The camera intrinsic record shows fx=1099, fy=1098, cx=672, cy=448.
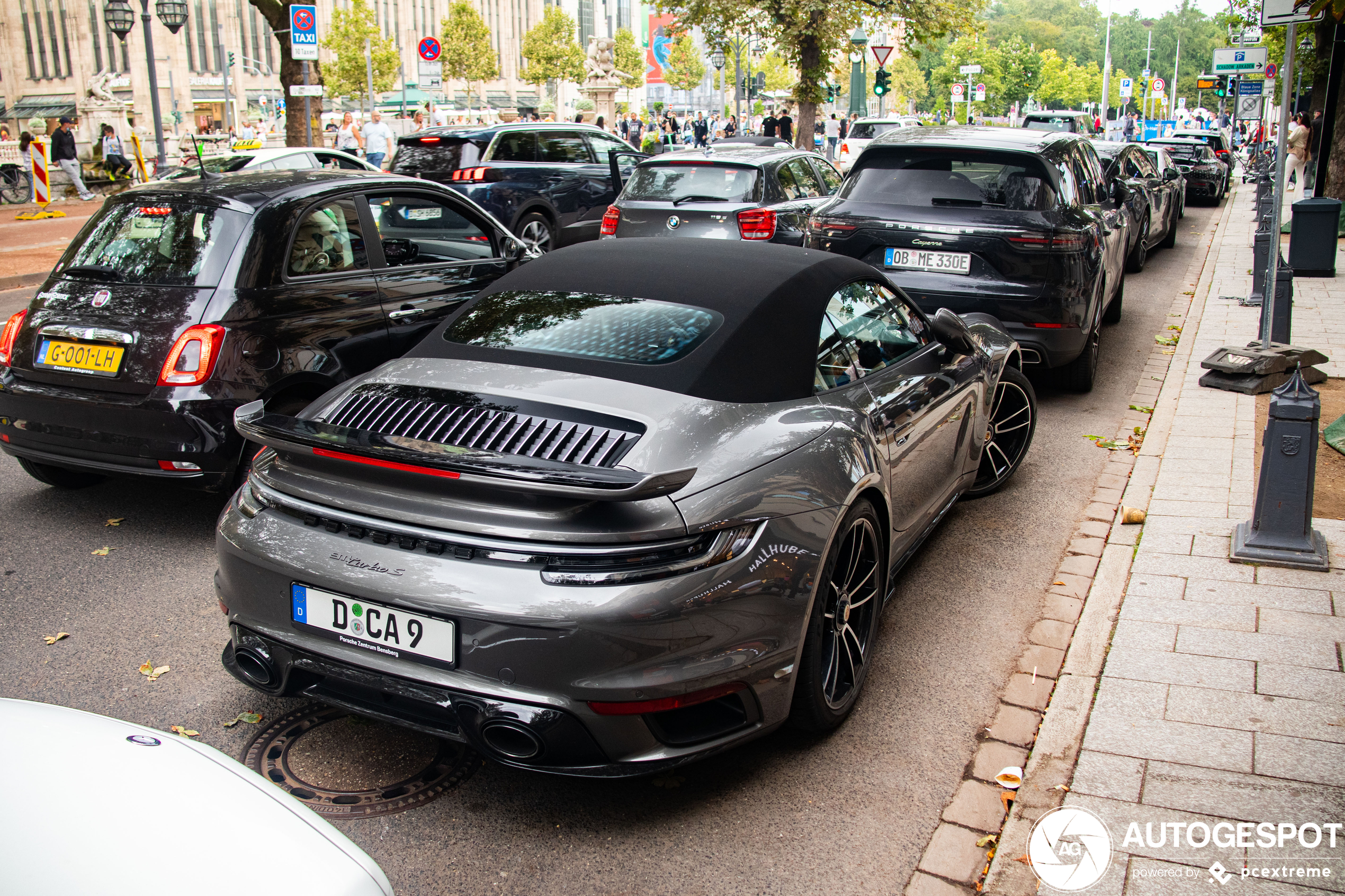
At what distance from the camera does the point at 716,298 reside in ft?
11.9

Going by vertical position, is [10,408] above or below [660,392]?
below

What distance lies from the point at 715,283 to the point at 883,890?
6.40ft

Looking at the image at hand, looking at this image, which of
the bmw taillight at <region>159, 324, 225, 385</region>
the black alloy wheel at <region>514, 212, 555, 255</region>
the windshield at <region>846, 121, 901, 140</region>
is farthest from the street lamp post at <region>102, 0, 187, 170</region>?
the bmw taillight at <region>159, 324, 225, 385</region>

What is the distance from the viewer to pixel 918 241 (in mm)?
7398

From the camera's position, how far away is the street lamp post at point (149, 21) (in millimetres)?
21734

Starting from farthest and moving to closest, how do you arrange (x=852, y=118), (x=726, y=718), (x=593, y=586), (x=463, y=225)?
1. (x=852, y=118)
2. (x=463, y=225)
3. (x=726, y=718)
4. (x=593, y=586)

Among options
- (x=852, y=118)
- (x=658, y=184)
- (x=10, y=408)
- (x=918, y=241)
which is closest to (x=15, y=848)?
(x=10, y=408)

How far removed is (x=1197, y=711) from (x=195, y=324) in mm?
4435

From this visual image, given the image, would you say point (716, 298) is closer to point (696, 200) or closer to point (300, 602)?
point (300, 602)

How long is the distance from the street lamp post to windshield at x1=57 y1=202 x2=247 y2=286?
57.4ft

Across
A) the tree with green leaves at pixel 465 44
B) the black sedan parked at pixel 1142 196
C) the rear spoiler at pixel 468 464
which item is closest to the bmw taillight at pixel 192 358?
the rear spoiler at pixel 468 464

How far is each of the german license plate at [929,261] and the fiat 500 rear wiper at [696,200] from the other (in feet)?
11.5

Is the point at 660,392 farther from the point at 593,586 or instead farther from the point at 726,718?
the point at 726,718

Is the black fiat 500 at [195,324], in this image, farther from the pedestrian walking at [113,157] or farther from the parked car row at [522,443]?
the pedestrian walking at [113,157]
